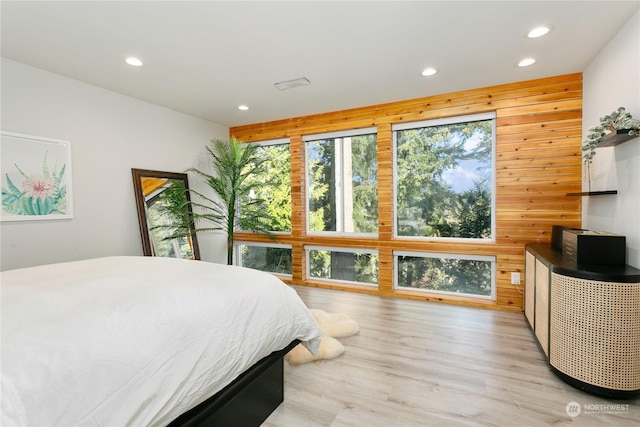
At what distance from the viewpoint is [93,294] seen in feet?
4.31

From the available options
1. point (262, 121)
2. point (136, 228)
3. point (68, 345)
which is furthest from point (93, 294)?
point (262, 121)

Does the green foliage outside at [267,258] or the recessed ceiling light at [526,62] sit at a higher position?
the recessed ceiling light at [526,62]

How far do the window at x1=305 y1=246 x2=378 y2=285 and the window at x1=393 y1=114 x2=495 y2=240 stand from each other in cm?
64

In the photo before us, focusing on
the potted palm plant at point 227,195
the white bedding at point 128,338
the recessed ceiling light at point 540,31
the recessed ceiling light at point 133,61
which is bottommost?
the white bedding at point 128,338

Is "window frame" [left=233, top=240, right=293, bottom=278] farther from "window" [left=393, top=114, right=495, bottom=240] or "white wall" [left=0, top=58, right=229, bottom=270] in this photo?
"window" [left=393, top=114, right=495, bottom=240]

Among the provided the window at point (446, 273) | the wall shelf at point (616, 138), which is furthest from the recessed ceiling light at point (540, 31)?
the window at point (446, 273)

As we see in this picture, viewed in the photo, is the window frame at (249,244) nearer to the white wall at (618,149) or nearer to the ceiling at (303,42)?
the ceiling at (303,42)

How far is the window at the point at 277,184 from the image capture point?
16.0 ft

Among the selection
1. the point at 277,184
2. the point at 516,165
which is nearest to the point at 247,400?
the point at 516,165

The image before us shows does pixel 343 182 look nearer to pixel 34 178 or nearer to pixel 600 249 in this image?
pixel 600 249

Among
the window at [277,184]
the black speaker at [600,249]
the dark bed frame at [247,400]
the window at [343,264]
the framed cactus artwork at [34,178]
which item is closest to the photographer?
the dark bed frame at [247,400]

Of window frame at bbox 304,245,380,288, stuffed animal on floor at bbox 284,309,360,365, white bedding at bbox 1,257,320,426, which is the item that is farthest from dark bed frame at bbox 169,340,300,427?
window frame at bbox 304,245,380,288

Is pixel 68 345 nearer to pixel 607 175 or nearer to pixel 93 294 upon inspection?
pixel 93 294

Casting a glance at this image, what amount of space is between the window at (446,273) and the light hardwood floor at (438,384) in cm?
63
